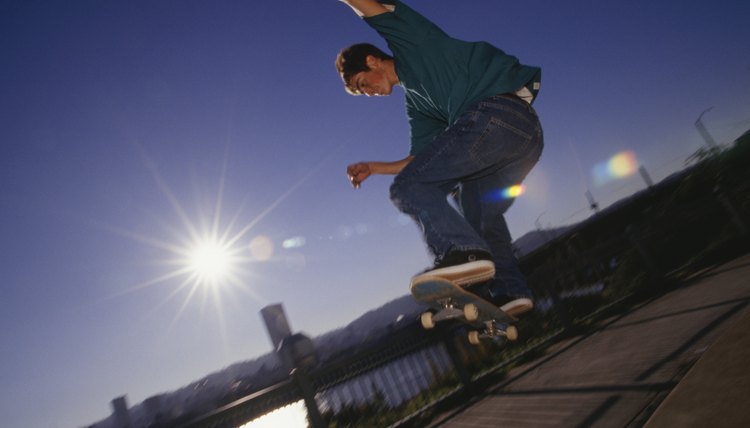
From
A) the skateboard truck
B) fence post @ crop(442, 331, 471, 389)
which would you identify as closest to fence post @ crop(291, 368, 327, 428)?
fence post @ crop(442, 331, 471, 389)

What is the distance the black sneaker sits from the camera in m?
1.83

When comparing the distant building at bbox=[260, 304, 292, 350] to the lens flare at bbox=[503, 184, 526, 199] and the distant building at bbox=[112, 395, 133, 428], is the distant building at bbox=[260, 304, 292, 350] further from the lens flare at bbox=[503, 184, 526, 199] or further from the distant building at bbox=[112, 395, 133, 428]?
the lens flare at bbox=[503, 184, 526, 199]

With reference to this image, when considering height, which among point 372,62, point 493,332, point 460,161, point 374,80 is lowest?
point 493,332

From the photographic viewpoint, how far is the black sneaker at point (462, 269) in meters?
1.83

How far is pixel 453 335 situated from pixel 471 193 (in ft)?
11.2

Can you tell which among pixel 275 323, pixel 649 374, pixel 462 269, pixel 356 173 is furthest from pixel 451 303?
pixel 275 323

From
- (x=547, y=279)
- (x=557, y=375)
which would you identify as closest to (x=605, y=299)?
(x=547, y=279)

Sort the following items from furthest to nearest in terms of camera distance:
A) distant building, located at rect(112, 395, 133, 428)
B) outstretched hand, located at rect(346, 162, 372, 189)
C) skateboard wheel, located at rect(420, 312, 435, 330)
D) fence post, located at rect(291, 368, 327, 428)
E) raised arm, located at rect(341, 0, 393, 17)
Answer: distant building, located at rect(112, 395, 133, 428)
fence post, located at rect(291, 368, 327, 428)
outstretched hand, located at rect(346, 162, 372, 189)
skateboard wheel, located at rect(420, 312, 435, 330)
raised arm, located at rect(341, 0, 393, 17)

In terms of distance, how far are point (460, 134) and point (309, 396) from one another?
4.05 metres

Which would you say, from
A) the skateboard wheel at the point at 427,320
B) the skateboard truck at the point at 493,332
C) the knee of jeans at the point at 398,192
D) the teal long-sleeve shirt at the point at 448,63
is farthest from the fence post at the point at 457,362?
the teal long-sleeve shirt at the point at 448,63

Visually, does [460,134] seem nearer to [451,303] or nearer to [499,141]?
[499,141]

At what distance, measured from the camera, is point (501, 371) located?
4.86m

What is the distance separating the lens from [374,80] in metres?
2.52

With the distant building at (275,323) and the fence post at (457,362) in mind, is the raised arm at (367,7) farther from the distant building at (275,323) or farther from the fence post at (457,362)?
the distant building at (275,323)
